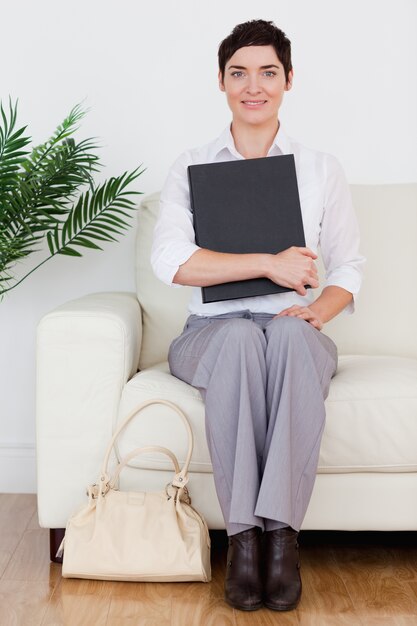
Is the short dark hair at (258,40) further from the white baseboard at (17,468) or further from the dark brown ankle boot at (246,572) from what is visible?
the white baseboard at (17,468)

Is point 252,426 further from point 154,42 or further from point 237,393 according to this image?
point 154,42

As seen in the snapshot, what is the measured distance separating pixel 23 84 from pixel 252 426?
5.46 feet

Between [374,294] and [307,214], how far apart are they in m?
0.46

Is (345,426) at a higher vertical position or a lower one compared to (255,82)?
lower

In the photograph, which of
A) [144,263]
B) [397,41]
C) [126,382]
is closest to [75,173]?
[144,263]

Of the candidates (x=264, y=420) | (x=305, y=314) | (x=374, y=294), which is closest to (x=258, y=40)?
(x=305, y=314)

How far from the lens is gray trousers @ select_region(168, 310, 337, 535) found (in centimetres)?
174

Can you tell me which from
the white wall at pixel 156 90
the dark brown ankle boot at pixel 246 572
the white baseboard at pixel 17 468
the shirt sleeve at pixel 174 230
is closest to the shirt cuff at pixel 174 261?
the shirt sleeve at pixel 174 230

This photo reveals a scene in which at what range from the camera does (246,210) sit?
206cm

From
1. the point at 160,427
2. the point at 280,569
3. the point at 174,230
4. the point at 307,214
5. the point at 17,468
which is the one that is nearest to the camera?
the point at 280,569

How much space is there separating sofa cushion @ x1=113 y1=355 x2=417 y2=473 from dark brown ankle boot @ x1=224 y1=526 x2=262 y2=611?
0.84 ft

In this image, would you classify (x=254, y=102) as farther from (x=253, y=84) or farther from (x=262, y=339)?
(x=262, y=339)

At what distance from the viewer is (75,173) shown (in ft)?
8.30

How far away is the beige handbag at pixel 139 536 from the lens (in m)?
1.87
